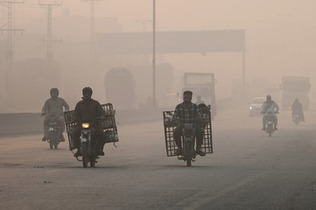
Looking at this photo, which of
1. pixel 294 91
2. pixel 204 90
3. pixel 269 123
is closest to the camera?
pixel 269 123

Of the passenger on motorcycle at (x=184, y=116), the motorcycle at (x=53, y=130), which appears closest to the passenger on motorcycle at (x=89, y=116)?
the passenger on motorcycle at (x=184, y=116)

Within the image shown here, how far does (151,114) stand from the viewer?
66562 millimetres

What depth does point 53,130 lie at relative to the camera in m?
27.8

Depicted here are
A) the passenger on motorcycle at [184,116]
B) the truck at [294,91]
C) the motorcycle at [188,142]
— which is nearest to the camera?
the motorcycle at [188,142]

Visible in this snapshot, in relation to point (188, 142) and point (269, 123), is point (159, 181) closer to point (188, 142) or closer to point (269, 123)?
point (188, 142)

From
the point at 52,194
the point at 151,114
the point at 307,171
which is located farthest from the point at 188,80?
the point at 52,194

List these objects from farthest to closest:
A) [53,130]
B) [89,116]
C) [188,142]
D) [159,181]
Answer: [53,130]
[188,142]
[89,116]
[159,181]

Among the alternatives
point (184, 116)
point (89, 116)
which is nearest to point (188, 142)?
point (184, 116)

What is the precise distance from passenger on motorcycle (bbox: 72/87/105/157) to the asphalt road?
0.60 meters

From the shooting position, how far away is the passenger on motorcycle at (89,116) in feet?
60.8

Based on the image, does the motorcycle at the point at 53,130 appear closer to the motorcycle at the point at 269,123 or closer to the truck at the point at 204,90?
the motorcycle at the point at 269,123

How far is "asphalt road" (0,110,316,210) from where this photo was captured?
11844 millimetres

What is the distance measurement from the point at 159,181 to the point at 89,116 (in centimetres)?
376

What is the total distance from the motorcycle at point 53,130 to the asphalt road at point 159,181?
2.62 meters
